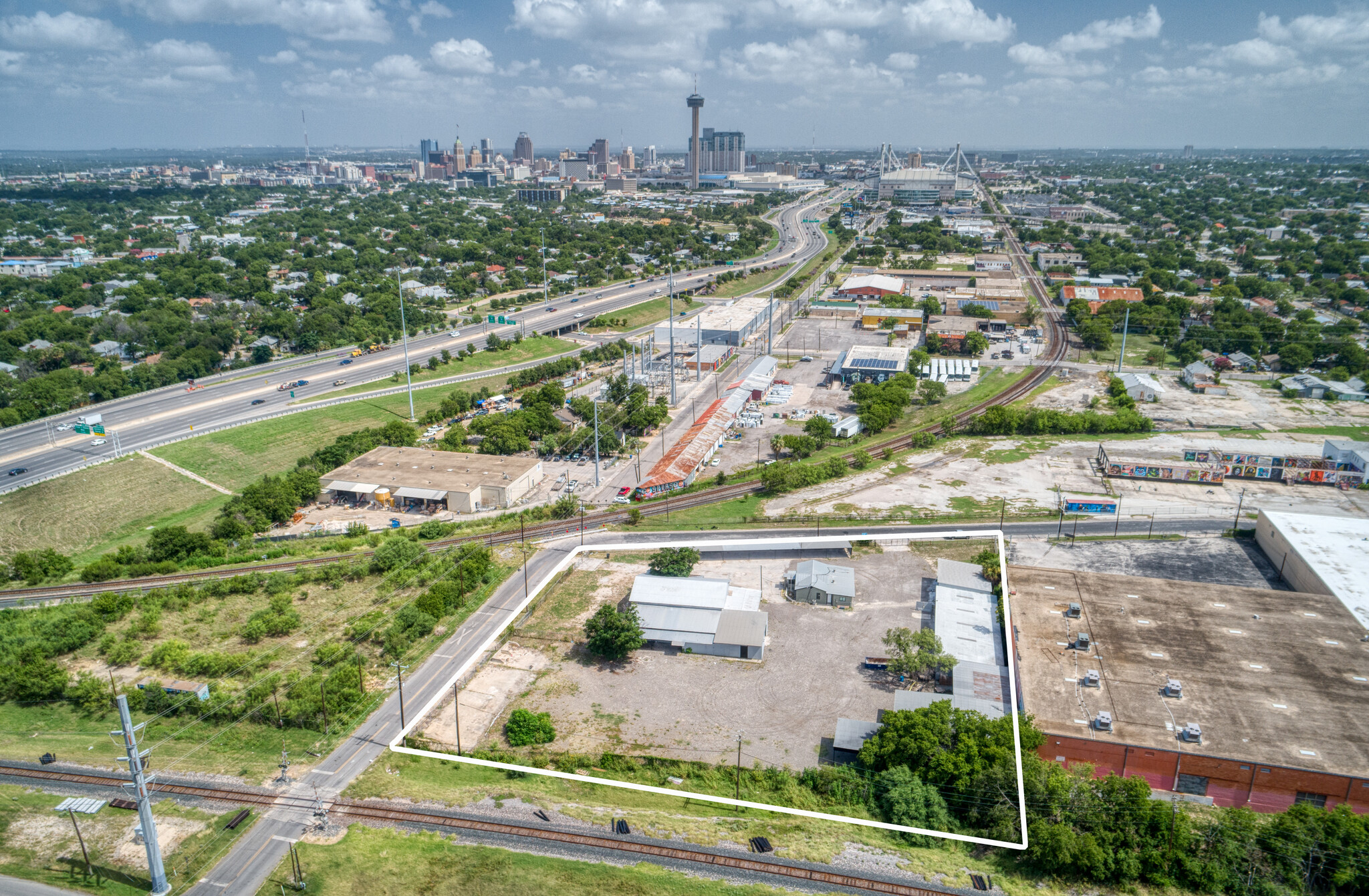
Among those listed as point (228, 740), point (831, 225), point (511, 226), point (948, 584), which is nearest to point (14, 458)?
point (228, 740)

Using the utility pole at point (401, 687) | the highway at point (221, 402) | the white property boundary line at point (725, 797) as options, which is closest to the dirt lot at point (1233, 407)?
the white property boundary line at point (725, 797)

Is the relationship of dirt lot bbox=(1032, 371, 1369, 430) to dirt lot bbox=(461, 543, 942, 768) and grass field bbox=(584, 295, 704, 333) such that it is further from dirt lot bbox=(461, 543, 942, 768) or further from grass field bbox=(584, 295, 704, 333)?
grass field bbox=(584, 295, 704, 333)

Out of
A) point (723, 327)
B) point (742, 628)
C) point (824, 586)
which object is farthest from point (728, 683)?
point (723, 327)

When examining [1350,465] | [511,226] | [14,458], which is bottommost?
[14,458]

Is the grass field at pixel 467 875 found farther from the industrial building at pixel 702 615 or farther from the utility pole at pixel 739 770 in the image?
the industrial building at pixel 702 615

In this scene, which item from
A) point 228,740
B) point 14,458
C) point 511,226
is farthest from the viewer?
point 511,226

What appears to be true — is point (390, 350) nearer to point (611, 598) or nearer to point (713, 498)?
point (713, 498)
